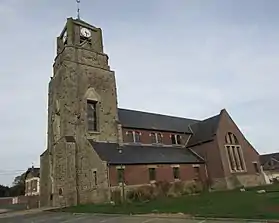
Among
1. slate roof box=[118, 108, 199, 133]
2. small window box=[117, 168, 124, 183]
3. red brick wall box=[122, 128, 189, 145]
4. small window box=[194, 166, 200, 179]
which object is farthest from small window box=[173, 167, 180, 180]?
small window box=[117, 168, 124, 183]

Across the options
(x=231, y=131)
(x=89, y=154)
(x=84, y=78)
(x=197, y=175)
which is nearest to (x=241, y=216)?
(x=89, y=154)

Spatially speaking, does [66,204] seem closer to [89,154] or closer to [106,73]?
[89,154]

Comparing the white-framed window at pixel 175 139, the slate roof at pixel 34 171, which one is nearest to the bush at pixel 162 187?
the white-framed window at pixel 175 139

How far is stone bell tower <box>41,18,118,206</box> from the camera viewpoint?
29.8m

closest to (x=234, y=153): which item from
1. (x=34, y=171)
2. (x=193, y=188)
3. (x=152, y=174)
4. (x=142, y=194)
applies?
(x=193, y=188)

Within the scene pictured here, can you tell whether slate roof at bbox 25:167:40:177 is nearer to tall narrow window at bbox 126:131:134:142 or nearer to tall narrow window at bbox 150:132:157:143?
tall narrow window at bbox 150:132:157:143

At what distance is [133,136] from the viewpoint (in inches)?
1449

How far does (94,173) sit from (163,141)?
13.6 meters

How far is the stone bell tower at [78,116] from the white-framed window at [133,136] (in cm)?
241

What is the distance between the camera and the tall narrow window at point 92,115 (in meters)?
33.9

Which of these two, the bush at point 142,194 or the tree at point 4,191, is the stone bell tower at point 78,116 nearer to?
the bush at point 142,194

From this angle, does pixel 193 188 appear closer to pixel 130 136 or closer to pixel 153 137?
pixel 153 137

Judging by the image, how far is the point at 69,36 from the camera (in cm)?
3659

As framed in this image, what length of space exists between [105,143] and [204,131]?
51.9ft
